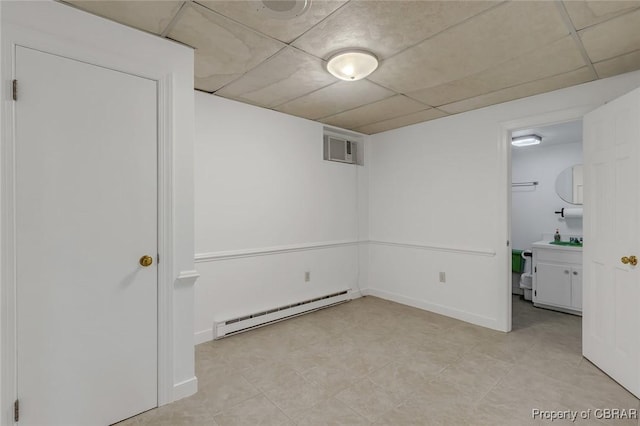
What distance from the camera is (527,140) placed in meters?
4.29

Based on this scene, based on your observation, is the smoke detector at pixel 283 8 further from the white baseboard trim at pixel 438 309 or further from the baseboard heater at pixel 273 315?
the white baseboard trim at pixel 438 309

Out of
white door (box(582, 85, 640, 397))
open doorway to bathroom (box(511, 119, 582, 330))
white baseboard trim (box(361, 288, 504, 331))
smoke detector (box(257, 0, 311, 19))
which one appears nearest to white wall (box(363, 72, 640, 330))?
white baseboard trim (box(361, 288, 504, 331))

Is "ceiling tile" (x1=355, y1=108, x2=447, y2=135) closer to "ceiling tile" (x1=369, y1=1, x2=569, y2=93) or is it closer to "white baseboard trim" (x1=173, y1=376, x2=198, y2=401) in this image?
"ceiling tile" (x1=369, y1=1, x2=569, y2=93)

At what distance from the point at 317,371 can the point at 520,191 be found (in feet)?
15.0

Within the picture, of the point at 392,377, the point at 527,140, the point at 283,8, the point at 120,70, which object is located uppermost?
the point at 283,8

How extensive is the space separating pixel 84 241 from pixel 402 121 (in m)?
3.58

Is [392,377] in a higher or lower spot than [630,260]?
lower

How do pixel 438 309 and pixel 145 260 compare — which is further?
pixel 438 309

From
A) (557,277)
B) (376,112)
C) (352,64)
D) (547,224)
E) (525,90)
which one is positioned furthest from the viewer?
(547,224)

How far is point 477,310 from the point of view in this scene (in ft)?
11.6

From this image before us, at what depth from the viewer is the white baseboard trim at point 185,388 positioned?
211 centimetres

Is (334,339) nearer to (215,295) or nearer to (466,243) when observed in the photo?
(215,295)

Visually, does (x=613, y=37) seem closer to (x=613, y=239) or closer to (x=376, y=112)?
(x=613, y=239)

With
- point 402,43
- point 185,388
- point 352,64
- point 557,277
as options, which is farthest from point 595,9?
point 185,388
